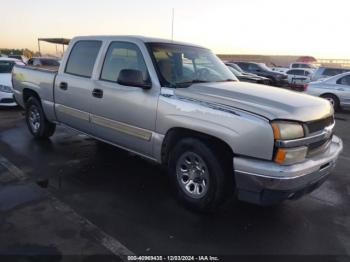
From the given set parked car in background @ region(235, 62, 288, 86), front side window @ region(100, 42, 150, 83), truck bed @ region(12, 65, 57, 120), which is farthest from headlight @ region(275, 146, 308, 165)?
parked car in background @ region(235, 62, 288, 86)

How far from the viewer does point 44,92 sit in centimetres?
632

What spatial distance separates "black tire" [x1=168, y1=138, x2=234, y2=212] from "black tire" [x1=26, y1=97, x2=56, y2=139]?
3664mm

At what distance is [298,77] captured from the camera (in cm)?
2212

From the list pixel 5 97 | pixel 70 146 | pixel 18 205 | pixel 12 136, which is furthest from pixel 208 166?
pixel 5 97

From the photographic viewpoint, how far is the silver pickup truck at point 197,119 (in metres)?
3.41

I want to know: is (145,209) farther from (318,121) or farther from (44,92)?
(44,92)

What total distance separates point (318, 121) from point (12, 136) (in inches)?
238

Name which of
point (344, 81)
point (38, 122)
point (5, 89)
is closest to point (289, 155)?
point (38, 122)

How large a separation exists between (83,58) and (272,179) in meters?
3.56

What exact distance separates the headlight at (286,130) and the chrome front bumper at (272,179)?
0.27 meters

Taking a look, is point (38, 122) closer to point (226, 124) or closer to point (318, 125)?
point (226, 124)

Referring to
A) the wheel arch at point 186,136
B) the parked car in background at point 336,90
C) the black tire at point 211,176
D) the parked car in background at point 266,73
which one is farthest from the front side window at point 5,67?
the parked car in background at point 266,73

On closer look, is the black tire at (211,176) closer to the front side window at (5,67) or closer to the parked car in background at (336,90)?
the front side window at (5,67)

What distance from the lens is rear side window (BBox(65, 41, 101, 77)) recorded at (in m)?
5.30
